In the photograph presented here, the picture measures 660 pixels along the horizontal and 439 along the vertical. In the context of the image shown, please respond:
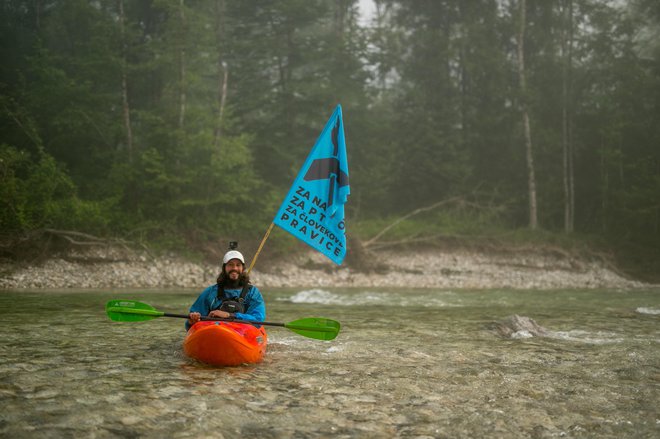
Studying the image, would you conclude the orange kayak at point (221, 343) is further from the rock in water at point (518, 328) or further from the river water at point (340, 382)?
the rock in water at point (518, 328)

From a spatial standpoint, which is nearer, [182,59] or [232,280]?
[232,280]

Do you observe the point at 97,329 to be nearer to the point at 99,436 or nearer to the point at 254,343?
the point at 254,343

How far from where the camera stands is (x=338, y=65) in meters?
27.2

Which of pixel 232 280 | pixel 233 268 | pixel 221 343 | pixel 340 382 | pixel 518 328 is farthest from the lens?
pixel 518 328

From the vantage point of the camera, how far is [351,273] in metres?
20.1

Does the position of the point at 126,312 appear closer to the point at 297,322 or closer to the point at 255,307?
the point at 255,307

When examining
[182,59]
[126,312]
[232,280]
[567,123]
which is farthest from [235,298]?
[567,123]

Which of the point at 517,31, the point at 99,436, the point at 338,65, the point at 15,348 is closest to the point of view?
the point at 99,436

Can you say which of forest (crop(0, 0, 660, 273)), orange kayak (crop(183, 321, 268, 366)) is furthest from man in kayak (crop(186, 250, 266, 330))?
forest (crop(0, 0, 660, 273))

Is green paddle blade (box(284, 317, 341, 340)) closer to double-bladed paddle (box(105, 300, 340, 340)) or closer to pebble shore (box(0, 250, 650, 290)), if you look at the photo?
double-bladed paddle (box(105, 300, 340, 340))

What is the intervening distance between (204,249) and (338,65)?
511 inches

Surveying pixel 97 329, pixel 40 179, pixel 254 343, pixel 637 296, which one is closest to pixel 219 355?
pixel 254 343

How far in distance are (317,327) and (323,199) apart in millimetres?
2126

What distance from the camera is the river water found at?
410 cm
